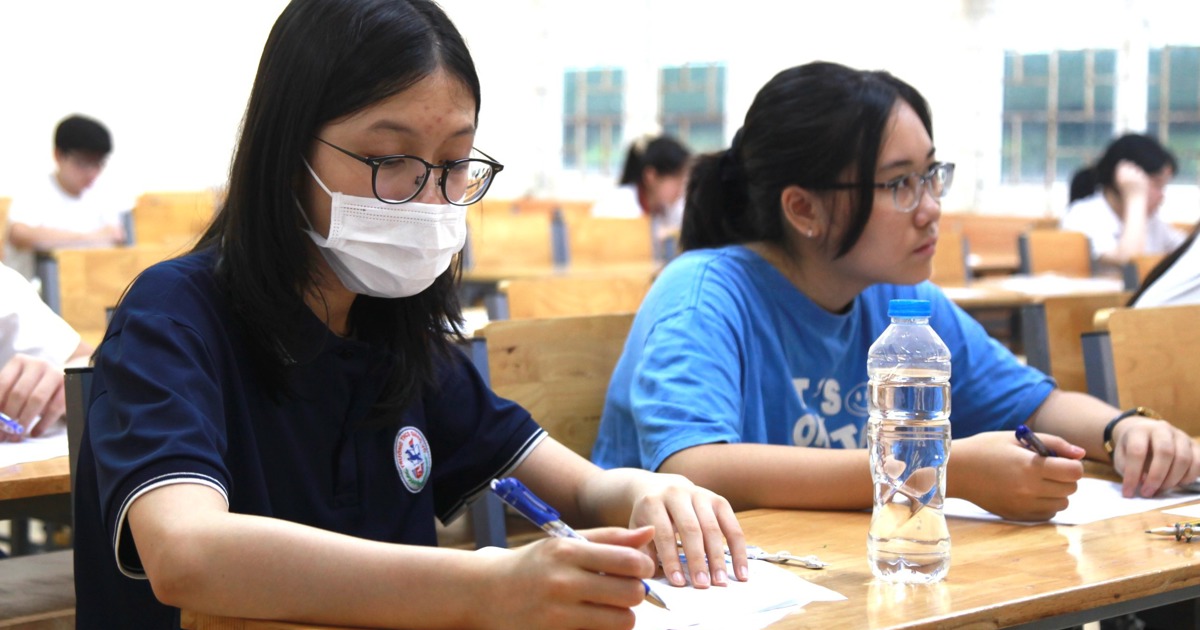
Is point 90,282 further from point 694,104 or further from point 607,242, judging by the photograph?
point 694,104

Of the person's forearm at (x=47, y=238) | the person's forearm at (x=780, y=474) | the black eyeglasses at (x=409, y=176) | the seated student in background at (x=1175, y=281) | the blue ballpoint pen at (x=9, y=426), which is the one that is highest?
the black eyeglasses at (x=409, y=176)

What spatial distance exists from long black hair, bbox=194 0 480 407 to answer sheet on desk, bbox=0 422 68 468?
1.67ft

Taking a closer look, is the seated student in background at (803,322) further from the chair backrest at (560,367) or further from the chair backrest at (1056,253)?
the chair backrest at (1056,253)

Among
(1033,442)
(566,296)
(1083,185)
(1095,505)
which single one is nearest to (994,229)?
(1083,185)

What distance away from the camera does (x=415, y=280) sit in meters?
1.39

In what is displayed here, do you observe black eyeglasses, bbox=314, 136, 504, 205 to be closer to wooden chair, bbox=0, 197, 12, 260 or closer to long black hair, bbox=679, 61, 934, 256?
long black hair, bbox=679, 61, 934, 256

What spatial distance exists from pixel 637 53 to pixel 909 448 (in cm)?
971

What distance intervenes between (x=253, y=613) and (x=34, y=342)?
3.44ft

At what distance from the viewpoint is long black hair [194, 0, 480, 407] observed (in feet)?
4.11

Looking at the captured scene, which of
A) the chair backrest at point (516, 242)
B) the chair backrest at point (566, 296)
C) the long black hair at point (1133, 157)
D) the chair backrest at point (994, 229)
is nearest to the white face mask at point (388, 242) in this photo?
the chair backrest at point (566, 296)

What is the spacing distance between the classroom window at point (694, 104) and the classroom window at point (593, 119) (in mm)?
464

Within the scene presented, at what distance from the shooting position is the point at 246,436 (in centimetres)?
127

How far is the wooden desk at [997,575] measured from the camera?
108 cm

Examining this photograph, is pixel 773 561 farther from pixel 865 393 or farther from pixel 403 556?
pixel 865 393
